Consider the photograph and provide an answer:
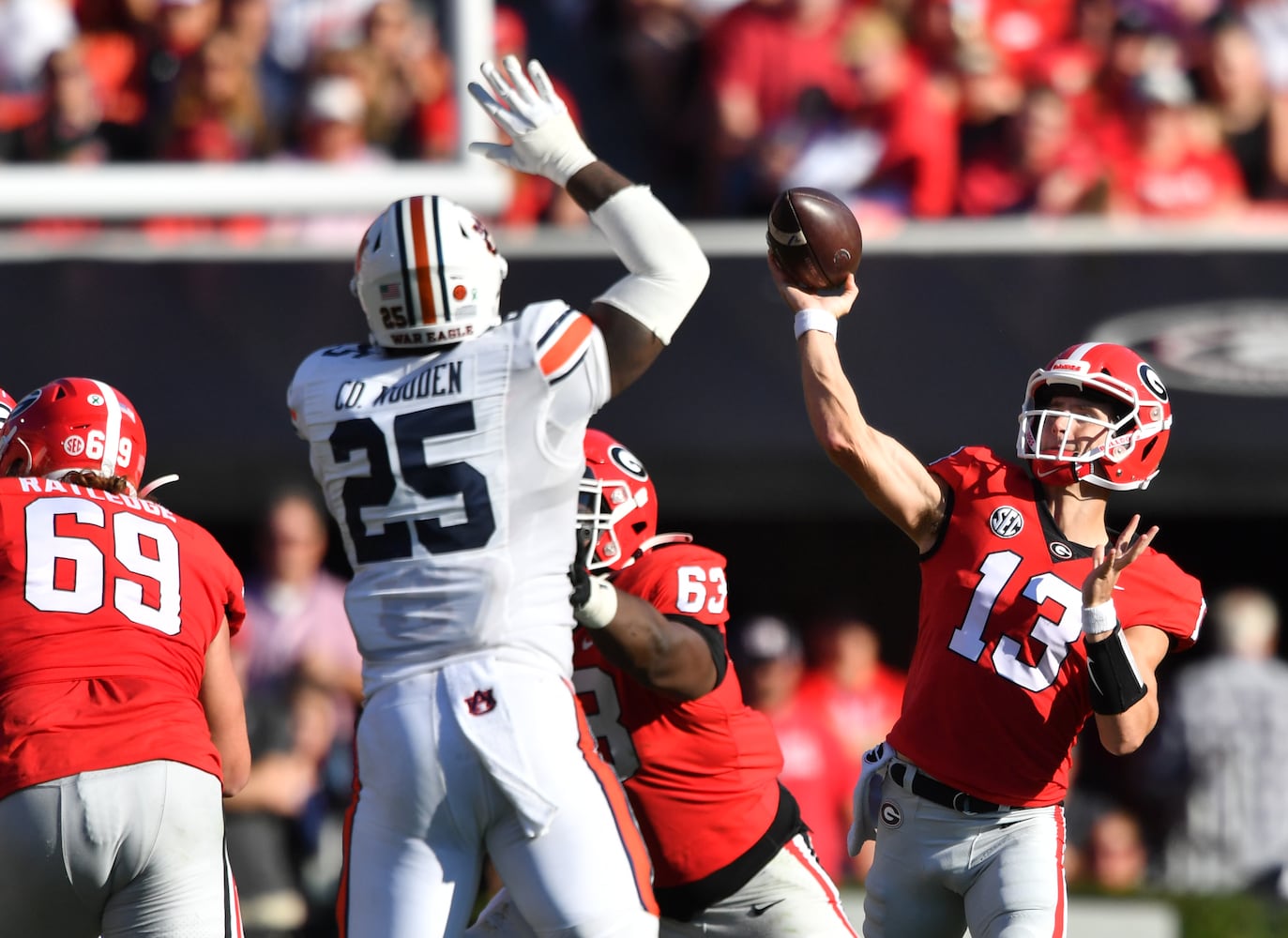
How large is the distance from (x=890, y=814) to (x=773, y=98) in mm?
5295

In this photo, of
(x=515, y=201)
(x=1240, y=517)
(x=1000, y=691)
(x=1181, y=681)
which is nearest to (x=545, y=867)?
(x=1000, y=691)

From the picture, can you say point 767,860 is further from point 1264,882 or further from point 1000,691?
point 1264,882

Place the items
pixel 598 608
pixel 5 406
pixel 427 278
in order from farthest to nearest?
pixel 5 406 → pixel 598 608 → pixel 427 278

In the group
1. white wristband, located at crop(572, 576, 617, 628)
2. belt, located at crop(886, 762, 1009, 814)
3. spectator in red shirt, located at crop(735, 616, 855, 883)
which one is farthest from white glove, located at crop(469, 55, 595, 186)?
spectator in red shirt, located at crop(735, 616, 855, 883)

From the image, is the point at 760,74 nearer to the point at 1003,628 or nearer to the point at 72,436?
the point at 1003,628

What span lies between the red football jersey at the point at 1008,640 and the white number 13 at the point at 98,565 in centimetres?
176

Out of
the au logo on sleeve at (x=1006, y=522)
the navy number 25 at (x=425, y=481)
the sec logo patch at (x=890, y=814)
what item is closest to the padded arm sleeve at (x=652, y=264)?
the navy number 25 at (x=425, y=481)

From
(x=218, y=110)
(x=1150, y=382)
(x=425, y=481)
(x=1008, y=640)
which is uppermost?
(x=218, y=110)

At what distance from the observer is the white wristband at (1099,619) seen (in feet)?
13.7

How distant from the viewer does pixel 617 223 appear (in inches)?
149

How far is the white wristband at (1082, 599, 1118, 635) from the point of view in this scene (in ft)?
13.7

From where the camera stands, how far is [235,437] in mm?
7648

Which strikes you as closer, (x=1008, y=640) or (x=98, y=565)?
(x=98, y=565)

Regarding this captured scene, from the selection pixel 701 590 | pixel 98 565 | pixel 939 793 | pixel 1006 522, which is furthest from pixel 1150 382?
pixel 98 565
